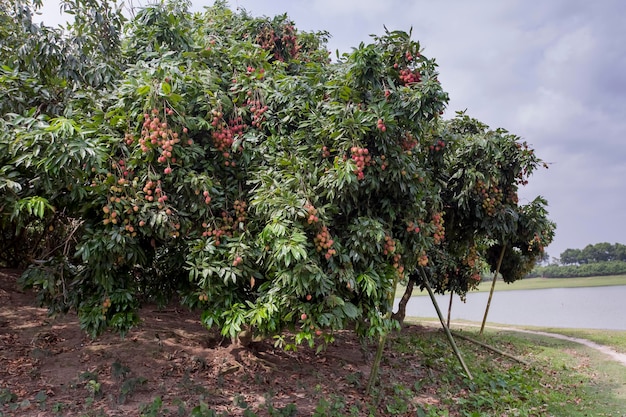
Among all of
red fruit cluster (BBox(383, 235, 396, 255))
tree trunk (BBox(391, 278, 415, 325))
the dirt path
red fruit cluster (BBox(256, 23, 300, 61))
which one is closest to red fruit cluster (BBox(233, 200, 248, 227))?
red fruit cluster (BBox(383, 235, 396, 255))

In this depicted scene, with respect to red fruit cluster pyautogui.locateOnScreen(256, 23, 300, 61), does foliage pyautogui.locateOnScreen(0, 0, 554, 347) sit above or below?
below

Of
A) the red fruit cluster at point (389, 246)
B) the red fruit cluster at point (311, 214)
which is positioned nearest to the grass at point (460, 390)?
the red fruit cluster at point (389, 246)

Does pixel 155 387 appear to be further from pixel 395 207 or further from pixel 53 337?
pixel 395 207

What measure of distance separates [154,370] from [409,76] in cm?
478

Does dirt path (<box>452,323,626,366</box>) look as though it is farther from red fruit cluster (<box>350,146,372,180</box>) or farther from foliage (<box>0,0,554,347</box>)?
red fruit cluster (<box>350,146,372,180</box>)

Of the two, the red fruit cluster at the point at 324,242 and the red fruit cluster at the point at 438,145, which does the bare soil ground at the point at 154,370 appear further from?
the red fruit cluster at the point at 438,145

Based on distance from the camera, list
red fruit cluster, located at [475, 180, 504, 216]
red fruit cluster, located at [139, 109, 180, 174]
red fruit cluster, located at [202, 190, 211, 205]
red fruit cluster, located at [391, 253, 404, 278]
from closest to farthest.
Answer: red fruit cluster, located at [139, 109, 180, 174], red fruit cluster, located at [202, 190, 211, 205], red fruit cluster, located at [391, 253, 404, 278], red fruit cluster, located at [475, 180, 504, 216]

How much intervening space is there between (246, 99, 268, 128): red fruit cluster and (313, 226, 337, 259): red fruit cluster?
4.85 ft

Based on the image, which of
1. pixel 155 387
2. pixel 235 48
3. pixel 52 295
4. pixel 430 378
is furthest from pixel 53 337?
pixel 430 378

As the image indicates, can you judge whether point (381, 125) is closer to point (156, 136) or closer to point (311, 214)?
point (311, 214)

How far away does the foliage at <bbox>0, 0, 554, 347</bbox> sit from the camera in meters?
3.97

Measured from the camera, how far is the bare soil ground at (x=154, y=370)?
16.7ft

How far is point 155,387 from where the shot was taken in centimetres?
551

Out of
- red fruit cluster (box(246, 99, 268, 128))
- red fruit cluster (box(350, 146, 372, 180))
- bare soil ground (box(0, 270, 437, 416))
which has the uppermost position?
red fruit cluster (box(246, 99, 268, 128))
